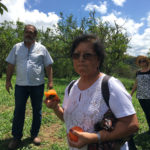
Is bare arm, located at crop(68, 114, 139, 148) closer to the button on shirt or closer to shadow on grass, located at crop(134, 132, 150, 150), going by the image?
the button on shirt

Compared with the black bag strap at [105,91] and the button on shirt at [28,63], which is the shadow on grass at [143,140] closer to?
the button on shirt at [28,63]

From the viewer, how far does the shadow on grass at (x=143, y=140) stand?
11.7 feet

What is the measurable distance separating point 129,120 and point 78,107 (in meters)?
0.41

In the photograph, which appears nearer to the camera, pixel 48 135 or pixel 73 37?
pixel 48 135

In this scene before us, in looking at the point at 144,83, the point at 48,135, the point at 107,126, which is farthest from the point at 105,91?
the point at 144,83

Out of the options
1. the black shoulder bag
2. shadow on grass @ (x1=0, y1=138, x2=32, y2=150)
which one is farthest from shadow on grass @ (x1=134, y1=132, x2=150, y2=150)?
the black shoulder bag

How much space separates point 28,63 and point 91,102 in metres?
2.05

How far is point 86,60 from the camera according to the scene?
1231mm

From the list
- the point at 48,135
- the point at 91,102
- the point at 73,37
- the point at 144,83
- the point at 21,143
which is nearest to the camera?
the point at 91,102

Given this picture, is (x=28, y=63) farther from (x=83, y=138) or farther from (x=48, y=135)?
(x=83, y=138)

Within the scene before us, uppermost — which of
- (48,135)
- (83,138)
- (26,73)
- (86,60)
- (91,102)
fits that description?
(86,60)

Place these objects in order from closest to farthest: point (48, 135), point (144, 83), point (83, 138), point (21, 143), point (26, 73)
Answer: point (83, 138) → point (26, 73) → point (21, 143) → point (48, 135) → point (144, 83)

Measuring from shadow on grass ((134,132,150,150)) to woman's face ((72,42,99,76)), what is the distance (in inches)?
122

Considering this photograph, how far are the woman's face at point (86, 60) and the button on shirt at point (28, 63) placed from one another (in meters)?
1.86
